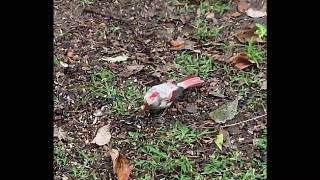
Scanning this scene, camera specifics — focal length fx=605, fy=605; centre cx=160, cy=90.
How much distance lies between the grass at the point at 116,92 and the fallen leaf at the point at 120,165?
0.20 m

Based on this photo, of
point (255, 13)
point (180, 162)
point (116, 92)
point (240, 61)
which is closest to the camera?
point (180, 162)

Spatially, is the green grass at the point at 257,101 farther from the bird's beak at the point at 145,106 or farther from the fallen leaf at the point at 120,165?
the fallen leaf at the point at 120,165

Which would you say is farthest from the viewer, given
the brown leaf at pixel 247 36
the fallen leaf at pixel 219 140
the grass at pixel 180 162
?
the brown leaf at pixel 247 36

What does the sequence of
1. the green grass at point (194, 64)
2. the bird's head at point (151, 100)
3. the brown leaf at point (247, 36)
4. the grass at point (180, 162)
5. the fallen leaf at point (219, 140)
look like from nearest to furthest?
1. the grass at point (180, 162)
2. the fallen leaf at point (219, 140)
3. the bird's head at point (151, 100)
4. the green grass at point (194, 64)
5. the brown leaf at point (247, 36)

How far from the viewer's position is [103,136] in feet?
7.35

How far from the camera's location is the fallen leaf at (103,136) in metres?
2.22

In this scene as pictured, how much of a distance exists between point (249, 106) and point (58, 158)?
742 mm

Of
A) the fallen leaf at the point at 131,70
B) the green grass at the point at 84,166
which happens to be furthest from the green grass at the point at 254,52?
the green grass at the point at 84,166

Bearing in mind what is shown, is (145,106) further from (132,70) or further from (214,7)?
(214,7)

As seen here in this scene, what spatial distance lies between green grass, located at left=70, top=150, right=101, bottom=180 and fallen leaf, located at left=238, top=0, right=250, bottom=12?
1.01 metres

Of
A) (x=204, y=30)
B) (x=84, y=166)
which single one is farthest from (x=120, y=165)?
(x=204, y=30)

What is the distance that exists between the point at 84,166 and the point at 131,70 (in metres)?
0.52
